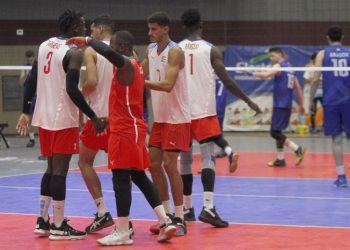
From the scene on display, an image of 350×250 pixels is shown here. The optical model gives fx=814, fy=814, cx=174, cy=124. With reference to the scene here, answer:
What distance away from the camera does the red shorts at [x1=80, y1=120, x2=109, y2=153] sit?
8672mm

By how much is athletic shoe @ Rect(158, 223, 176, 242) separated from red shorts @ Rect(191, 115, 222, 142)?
5.15ft

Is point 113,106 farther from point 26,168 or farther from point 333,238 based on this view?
point 26,168

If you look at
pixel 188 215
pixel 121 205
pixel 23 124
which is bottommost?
pixel 188 215

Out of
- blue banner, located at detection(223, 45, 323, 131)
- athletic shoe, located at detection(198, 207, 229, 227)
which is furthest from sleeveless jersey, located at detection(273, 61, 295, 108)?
blue banner, located at detection(223, 45, 323, 131)

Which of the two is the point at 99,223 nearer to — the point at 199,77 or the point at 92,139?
the point at 92,139

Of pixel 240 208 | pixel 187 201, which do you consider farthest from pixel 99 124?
pixel 240 208

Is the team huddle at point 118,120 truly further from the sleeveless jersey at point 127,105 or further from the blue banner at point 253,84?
the blue banner at point 253,84

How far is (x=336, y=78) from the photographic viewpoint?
12609 mm

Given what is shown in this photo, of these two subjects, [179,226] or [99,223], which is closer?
[179,226]

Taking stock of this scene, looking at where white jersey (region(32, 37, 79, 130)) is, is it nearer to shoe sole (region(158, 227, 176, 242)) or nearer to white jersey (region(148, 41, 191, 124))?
white jersey (region(148, 41, 191, 124))

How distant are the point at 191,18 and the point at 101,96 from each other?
1.49 m

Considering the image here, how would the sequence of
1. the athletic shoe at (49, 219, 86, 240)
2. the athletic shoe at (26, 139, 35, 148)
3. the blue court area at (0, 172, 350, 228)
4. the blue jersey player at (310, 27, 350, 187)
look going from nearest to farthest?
the athletic shoe at (49, 219, 86, 240) < the blue court area at (0, 172, 350, 228) < the blue jersey player at (310, 27, 350, 187) < the athletic shoe at (26, 139, 35, 148)

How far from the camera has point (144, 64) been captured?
29.4 feet

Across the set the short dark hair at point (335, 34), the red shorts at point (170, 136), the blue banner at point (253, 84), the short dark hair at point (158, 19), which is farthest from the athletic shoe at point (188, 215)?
the blue banner at point (253, 84)
